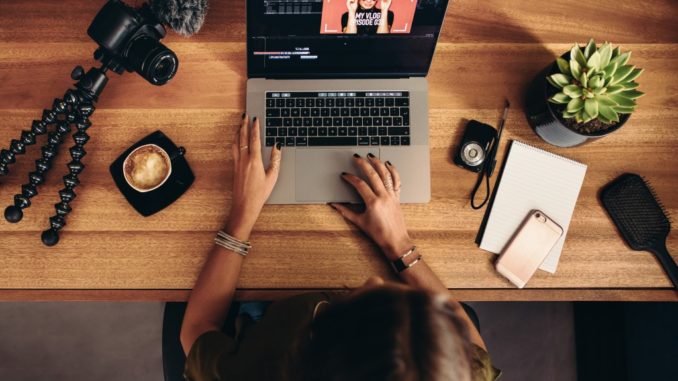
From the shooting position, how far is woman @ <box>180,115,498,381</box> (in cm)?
61

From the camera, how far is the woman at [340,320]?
61 centimetres

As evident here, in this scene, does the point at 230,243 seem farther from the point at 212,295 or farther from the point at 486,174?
the point at 486,174

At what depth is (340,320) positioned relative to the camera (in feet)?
2.18

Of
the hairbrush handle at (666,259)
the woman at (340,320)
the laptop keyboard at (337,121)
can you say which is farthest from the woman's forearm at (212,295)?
the hairbrush handle at (666,259)

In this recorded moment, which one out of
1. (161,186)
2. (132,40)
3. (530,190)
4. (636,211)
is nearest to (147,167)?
(161,186)

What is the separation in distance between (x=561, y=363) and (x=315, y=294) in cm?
104

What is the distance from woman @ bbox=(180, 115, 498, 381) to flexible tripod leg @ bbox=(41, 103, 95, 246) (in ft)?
1.03

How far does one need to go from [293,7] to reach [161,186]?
47cm

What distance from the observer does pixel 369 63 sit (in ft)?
3.12

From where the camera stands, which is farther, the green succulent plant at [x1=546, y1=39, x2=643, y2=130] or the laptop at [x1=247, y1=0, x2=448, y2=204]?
the laptop at [x1=247, y1=0, x2=448, y2=204]

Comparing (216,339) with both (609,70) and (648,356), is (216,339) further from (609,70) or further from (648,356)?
(648,356)

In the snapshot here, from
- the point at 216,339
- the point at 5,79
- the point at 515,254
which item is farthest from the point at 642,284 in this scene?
the point at 5,79

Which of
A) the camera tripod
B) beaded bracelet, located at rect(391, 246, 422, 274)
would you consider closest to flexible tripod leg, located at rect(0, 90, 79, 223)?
the camera tripod

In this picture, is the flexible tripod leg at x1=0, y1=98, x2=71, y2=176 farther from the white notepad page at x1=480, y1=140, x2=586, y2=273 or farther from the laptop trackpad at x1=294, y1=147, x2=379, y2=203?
the white notepad page at x1=480, y1=140, x2=586, y2=273
